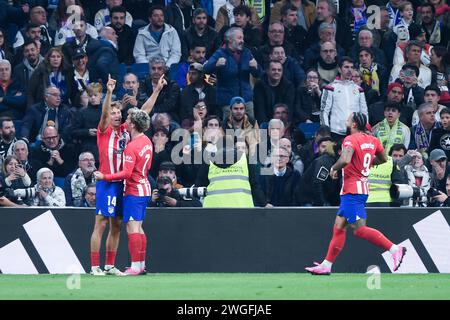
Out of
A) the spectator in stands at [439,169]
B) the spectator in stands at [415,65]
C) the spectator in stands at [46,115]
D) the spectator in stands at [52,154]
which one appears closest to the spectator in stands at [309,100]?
the spectator in stands at [415,65]

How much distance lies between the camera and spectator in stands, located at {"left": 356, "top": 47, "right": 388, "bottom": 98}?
20.0 m

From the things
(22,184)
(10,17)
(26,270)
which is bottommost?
(26,270)

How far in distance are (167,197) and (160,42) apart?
13.2 ft

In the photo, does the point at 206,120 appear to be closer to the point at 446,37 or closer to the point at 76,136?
the point at 76,136

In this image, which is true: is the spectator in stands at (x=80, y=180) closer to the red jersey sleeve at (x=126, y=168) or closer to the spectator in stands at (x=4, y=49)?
the red jersey sleeve at (x=126, y=168)

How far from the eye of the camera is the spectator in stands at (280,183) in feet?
57.8

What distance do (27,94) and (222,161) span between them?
411 centimetres

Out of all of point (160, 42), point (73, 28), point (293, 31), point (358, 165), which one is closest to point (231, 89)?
point (160, 42)

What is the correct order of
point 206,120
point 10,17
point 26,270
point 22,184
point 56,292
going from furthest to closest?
point 10,17 < point 206,120 < point 22,184 < point 26,270 < point 56,292

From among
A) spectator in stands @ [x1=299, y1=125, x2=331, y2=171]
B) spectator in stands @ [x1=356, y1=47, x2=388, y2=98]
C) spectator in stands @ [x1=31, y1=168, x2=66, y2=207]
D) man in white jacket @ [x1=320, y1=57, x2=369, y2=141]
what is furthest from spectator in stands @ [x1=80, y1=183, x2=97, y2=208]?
spectator in stands @ [x1=356, y1=47, x2=388, y2=98]

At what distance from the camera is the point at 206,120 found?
18328 mm

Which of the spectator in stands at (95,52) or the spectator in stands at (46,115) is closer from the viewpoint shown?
the spectator in stands at (46,115)

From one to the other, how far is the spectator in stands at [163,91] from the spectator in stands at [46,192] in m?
2.78

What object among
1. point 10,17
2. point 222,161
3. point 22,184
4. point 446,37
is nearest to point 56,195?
point 22,184
